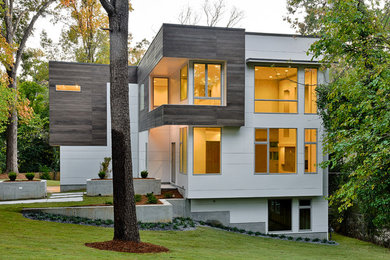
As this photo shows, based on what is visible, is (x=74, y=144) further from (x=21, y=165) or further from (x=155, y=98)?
(x=21, y=165)

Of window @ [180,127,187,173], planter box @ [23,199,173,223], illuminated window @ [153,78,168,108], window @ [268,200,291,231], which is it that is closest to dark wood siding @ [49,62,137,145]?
illuminated window @ [153,78,168,108]

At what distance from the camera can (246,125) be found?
1349 cm

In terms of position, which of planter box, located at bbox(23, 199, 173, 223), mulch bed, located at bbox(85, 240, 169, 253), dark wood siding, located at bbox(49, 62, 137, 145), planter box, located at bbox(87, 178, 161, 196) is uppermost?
dark wood siding, located at bbox(49, 62, 137, 145)

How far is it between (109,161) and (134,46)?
56.3 feet

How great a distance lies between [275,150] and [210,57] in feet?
14.3

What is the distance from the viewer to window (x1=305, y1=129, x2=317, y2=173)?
13.9 metres

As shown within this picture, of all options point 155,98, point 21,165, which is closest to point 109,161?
point 155,98

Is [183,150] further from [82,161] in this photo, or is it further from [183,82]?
[82,161]

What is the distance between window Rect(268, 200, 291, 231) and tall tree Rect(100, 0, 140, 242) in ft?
25.4

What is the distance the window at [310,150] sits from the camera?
13.9 meters

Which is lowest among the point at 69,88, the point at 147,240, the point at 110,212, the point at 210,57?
the point at 147,240

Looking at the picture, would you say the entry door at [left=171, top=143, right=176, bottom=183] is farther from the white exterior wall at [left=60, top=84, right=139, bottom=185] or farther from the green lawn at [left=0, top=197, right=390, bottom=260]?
the green lawn at [left=0, top=197, right=390, bottom=260]

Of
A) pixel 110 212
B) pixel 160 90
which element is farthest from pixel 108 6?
pixel 160 90

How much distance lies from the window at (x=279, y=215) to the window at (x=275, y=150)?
1.47 m
